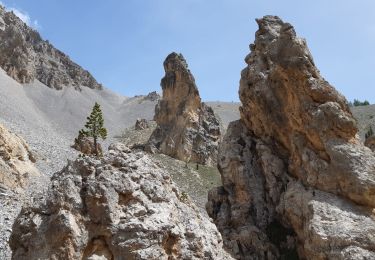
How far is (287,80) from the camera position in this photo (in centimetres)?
3675

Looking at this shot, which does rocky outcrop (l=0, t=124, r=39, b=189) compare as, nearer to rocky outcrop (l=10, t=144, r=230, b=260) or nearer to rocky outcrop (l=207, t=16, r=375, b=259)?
rocky outcrop (l=207, t=16, r=375, b=259)

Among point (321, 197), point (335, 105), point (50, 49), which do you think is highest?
point (50, 49)

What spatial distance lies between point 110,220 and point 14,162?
31879mm

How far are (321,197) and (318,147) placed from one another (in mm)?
4036

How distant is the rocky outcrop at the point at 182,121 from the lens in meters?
94.8

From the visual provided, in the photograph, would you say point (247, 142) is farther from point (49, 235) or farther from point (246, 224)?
point (49, 235)

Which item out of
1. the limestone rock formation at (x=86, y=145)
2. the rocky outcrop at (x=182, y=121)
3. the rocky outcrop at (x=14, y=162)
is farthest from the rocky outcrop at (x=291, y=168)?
the rocky outcrop at (x=182, y=121)

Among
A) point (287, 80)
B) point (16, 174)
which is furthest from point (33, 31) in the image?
point (287, 80)

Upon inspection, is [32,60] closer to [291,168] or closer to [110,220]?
[291,168]

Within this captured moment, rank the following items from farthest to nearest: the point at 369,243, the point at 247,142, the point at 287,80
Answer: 1. the point at 247,142
2. the point at 287,80
3. the point at 369,243

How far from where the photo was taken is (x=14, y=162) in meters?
44.7

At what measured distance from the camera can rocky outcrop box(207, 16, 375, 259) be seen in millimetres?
28781

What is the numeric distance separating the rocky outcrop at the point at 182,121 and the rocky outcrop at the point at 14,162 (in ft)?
147

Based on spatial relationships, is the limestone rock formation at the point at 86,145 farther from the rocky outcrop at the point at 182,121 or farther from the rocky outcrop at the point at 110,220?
the rocky outcrop at the point at 110,220
